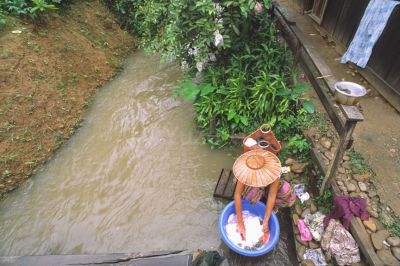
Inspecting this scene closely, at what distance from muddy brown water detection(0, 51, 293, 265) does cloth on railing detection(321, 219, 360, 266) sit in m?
0.68

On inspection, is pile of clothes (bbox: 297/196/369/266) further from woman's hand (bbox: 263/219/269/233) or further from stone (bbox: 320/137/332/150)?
stone (bbox: 320/137/332/150)

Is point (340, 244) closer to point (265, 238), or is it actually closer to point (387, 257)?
point (387, 257)

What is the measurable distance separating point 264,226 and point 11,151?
5.03 metres

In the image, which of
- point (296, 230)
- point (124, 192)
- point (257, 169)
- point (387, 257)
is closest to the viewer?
point (387, 257)

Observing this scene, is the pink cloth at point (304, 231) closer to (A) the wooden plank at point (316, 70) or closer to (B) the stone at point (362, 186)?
(B) the stone at point (362, 186)

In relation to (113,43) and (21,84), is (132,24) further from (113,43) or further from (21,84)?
(21,84)

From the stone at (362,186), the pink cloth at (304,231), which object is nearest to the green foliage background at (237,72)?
the stone at (362,186)

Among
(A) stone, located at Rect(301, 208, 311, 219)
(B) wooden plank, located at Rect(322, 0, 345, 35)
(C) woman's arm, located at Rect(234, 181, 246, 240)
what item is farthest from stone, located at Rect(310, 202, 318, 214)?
(B) wooden plank, located at Rect(322, 0, 345, 35)

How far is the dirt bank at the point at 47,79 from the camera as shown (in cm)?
525

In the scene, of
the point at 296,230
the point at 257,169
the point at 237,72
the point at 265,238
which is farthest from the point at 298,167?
the point at 237,72

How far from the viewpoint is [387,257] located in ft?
9.68

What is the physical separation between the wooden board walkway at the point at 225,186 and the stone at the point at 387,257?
7.10ft

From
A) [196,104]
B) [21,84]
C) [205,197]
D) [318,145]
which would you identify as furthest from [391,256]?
[21,84]

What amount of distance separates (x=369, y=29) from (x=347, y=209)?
3846mm
